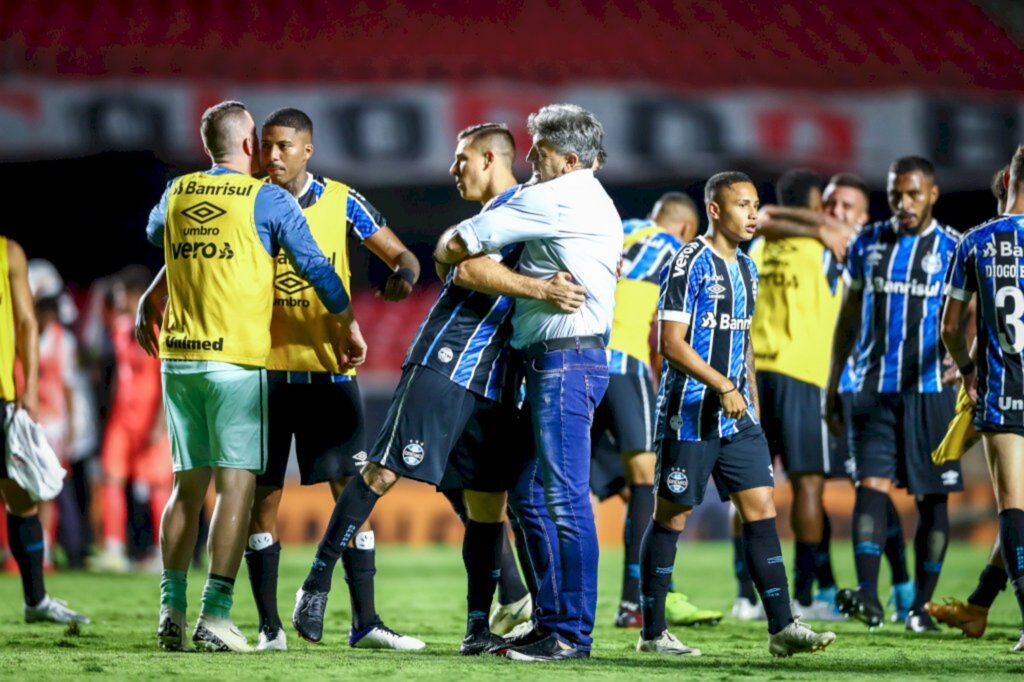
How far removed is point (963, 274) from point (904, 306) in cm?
129

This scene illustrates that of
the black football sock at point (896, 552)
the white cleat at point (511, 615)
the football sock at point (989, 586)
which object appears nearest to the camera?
the white cleat at point (511, 615)

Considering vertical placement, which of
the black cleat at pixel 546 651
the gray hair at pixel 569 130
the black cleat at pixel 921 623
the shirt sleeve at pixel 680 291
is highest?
the gray hair at pixel 569 130

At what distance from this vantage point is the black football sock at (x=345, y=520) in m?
5.48

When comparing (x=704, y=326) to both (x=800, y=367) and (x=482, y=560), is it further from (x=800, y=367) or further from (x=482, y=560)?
(x=800, y=367)

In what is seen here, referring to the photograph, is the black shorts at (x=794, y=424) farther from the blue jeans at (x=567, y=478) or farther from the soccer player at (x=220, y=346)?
the soccer player at (x=220, y=346)

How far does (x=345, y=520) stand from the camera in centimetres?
548

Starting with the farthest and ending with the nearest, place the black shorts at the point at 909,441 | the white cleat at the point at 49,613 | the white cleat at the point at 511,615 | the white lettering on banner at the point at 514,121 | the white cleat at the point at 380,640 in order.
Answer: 1. the white lettering on banner at the point at 514,121
2. the black shorts at the point at 909,441
3. the white cleat at the point at 49,613
4. the white cleat at the point at 511,615
5. the white cleat at the point at 380,640

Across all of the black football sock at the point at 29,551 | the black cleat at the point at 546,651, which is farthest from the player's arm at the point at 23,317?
the black cleat at the point at 546,651

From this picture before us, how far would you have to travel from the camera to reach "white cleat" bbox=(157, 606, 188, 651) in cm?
547

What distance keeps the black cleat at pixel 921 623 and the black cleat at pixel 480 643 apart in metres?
2.46

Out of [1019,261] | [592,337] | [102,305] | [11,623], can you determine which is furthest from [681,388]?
→ [102,305]

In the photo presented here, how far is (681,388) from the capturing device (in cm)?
571

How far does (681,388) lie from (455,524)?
8720 mm

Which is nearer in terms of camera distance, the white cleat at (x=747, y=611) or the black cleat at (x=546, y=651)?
the black cleat at (x=546, y=651)
